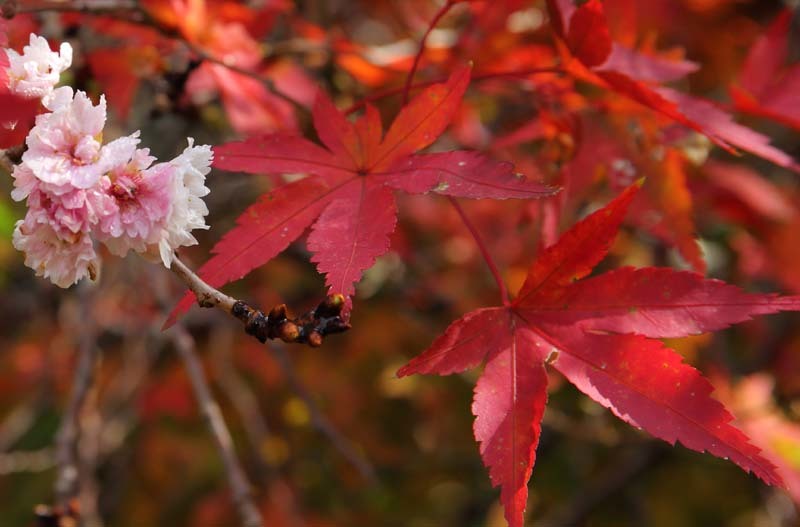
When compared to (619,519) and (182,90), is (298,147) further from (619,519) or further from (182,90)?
(619,519)

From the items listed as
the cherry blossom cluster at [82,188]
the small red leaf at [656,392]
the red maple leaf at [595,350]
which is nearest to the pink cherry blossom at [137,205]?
the cherry blossom cluster at [82,188]

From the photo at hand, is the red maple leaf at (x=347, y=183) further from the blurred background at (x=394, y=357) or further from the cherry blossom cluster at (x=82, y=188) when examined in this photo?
the blurred background at (x=394, y=357)

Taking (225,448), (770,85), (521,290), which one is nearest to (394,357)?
(225,448)

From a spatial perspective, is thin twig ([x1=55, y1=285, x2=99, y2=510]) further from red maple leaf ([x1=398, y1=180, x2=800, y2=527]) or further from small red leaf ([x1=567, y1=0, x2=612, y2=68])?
small red leaf ([x1=567, y1=0, x2=612, y2=68])

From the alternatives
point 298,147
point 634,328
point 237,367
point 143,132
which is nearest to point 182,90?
point 143,132

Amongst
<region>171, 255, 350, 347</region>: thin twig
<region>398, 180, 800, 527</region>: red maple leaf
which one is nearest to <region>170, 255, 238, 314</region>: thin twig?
<region>171, 255, 350, 347</region>: thin twig

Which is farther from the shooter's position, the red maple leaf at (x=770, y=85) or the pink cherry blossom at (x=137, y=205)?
the red maple leaf at (x=770, y=85)
